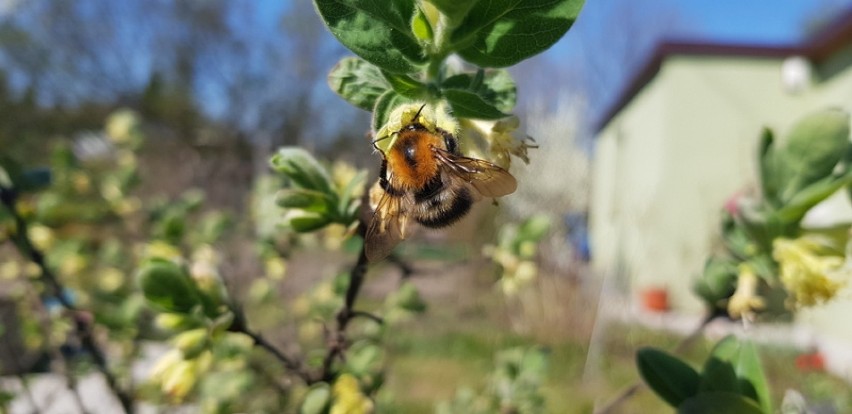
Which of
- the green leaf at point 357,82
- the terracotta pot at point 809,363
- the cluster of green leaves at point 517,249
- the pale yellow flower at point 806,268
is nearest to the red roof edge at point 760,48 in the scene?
the terracotta pot at point 809,363

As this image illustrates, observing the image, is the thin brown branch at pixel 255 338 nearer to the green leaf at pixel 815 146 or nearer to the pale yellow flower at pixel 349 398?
the pale yellow flower at pixel 349 398

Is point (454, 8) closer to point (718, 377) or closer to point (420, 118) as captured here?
point (420, 118)

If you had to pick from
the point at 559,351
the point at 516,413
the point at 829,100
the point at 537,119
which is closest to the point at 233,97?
the point at 537,119

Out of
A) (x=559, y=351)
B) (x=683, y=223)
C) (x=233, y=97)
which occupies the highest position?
(x=233, y=97)

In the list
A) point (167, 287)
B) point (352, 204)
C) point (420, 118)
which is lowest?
point (167, 287)

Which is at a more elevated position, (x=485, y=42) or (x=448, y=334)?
(x=485, y=42)

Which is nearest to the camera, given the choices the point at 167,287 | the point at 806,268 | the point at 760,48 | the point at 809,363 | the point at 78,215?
the point at 167,287

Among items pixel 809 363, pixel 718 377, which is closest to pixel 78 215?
pixel 718 377

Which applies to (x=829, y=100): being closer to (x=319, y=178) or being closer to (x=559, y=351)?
(x=559, y=351)
